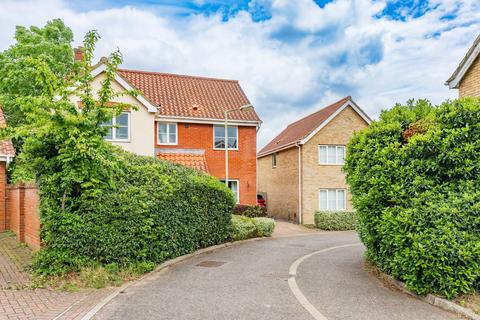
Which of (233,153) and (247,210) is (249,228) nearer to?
(247,210)

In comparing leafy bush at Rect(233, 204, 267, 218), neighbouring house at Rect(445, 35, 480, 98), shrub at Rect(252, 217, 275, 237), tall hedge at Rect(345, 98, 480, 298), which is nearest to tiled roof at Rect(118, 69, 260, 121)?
leafy bush at Rect(233, 204, 267, 218)

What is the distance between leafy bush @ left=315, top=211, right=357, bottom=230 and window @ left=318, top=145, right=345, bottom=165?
3.74 m

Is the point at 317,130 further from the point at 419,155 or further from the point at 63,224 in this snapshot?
the point at 63,224

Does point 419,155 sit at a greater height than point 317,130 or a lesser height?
lesser

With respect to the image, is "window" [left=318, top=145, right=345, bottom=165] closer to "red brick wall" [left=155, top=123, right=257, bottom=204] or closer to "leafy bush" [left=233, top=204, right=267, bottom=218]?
"red brick wall" [left=155, top=123, right=257, bottom=204]

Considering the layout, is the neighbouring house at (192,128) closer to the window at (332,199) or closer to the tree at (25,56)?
the window at (332,199)

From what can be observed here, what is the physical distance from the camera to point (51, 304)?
708 centimetres

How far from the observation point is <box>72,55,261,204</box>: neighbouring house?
21.2 meters

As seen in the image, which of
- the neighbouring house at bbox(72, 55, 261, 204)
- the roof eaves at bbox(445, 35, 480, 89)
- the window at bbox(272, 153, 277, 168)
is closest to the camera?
the roof eaves at bbox(445, 35, 480, 89)

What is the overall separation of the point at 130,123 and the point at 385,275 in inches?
611

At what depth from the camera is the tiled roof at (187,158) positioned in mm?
20895

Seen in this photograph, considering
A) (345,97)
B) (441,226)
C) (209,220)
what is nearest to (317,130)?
(345,97)

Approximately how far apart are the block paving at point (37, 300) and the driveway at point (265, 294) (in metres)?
0.52

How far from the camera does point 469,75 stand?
46.9 ft
